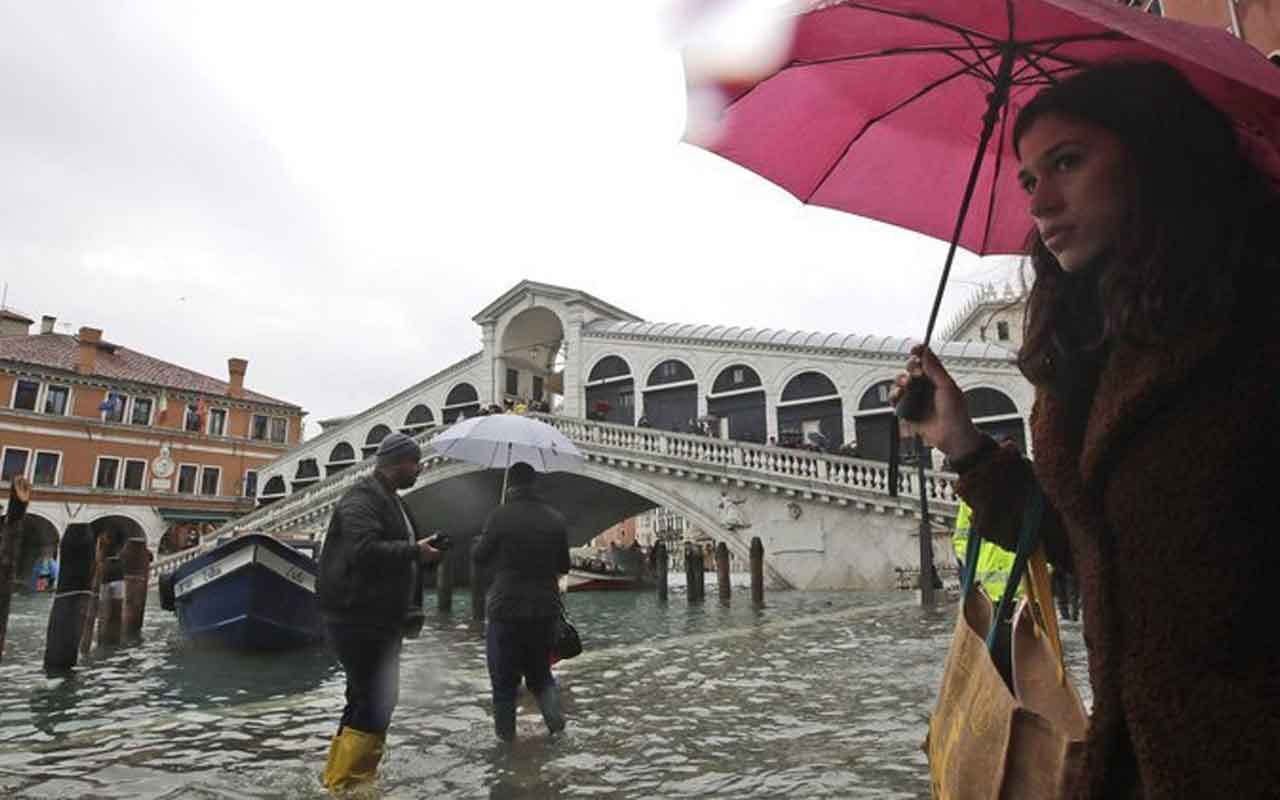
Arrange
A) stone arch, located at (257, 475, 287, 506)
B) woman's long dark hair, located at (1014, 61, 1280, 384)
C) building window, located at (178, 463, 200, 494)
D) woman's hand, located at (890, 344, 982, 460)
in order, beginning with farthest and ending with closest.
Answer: stone arch, located at (257, 475, 287, 506) < building window, located at (178, 463, 200, 494) < woman's hand, located at (890, 344, 982, 460) < woman's long dark hair, located at (1014, 61, 1280, 384)

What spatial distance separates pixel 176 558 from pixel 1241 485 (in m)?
29.7

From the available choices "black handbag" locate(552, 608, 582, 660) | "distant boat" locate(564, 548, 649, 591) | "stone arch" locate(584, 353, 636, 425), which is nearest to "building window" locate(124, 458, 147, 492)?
"stone arch" locate(584, 353, 636, 425)

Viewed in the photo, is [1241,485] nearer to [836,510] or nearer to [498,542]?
[498,542]

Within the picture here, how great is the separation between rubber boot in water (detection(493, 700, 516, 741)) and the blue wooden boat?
6.21 m

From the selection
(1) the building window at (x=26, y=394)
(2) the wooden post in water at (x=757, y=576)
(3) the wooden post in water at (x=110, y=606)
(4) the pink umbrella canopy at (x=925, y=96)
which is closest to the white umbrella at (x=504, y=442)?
(4) the pink umbrella canopy at (x=925, y=96)

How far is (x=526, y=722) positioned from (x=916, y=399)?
14.5 feet

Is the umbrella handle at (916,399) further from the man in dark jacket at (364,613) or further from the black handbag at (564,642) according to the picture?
the black handbag at (564,642)

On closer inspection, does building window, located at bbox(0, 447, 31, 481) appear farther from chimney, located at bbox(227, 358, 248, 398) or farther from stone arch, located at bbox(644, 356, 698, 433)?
stone arch, located at bbox(644, 356, 698, 433)

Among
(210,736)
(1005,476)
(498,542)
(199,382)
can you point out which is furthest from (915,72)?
(199,382)

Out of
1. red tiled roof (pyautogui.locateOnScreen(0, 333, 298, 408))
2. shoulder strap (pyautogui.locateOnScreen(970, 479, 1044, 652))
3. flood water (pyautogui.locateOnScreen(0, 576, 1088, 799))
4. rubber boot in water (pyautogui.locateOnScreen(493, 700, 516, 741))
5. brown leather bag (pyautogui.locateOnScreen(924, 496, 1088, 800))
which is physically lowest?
flood water (pyautogui.locateOnScreen(0, 576, 1088, 799))

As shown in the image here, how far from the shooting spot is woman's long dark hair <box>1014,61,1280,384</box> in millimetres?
1083

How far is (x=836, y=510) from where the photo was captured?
17.7m

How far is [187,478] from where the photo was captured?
111 feet

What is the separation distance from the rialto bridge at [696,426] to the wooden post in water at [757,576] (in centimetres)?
206
